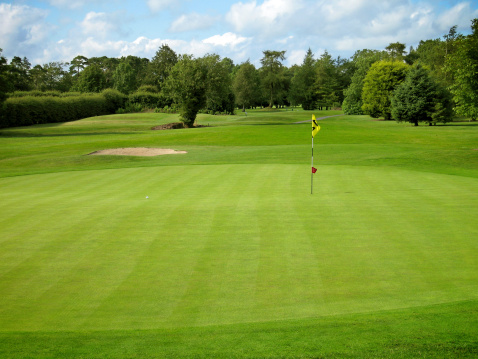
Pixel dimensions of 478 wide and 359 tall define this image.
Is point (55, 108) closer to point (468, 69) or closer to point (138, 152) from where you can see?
point (138, 152)

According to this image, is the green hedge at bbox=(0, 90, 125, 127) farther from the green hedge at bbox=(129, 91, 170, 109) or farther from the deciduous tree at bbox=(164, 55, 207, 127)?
the deciduous tree at bbox=(164, 55, 207, 127)

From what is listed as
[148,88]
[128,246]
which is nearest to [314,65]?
[148,88]

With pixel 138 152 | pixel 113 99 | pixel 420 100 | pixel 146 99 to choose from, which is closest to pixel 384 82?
pixel 420 100

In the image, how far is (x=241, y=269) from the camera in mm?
6512

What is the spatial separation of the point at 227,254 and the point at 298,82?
101 m

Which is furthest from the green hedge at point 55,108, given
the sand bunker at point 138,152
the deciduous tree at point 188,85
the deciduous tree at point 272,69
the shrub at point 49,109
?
the deciduous tree at point 272,69

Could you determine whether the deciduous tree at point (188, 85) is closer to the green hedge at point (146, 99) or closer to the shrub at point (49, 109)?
the shrub at point (49, 109)

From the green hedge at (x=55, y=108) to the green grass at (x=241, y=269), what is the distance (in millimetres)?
47875

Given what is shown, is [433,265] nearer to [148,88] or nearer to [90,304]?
[90,304]

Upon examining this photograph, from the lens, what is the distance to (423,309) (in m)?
5.09

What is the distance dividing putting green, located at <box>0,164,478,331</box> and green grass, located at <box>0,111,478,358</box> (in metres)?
0.03

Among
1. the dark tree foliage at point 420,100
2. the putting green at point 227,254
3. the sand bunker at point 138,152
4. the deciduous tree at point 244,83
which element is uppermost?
the deciduous tree at point 244,83

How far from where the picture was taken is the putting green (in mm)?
5383

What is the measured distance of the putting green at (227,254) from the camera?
5383 mm
